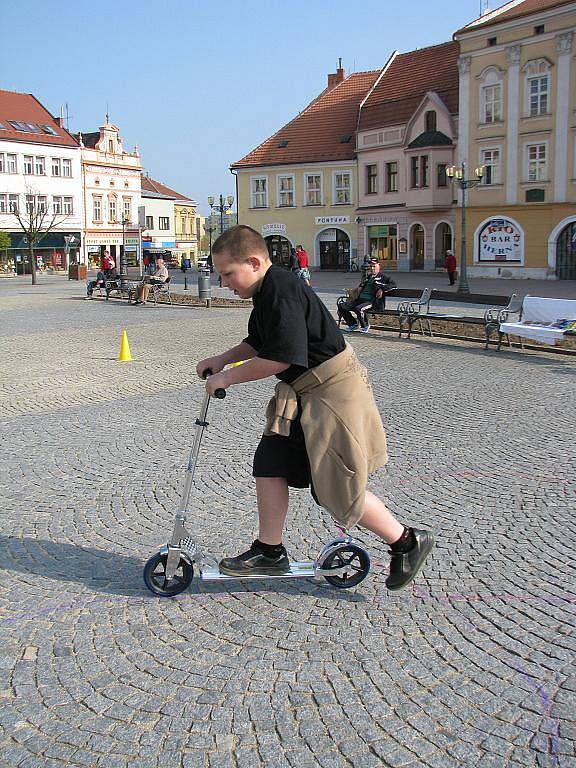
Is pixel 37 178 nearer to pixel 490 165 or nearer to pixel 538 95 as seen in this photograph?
pixel 490 165

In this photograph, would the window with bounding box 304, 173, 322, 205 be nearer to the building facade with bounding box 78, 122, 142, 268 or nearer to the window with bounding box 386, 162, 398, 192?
the window with bounding box 386, 162, 398, 192

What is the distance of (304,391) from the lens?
3730 millimetres

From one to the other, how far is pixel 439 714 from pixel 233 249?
81.7 inches

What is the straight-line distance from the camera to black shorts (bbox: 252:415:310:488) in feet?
12.6

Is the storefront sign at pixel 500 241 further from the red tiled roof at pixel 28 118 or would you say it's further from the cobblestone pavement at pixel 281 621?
the red tiled roof at pixel 28 118

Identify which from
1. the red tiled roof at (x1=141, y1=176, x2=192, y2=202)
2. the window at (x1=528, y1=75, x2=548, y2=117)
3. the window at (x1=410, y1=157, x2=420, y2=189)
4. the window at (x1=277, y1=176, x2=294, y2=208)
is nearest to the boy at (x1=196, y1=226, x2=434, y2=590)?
the window at (x1=528, y1=75, x2=548, y2=117)

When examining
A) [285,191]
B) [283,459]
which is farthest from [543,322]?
[285,191]

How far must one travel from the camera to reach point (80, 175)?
7388cm

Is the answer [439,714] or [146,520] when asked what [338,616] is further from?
[146,520]

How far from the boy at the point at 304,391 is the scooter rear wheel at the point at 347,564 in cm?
25

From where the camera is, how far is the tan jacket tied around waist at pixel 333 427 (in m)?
3.66

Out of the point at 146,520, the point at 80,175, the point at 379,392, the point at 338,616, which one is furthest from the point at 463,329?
the point at 80,175

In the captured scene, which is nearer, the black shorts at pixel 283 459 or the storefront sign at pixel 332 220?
the black shorts at pixel 283 459

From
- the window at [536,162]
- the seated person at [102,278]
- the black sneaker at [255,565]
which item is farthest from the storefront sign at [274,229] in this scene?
the black sneaker at [255,565]
